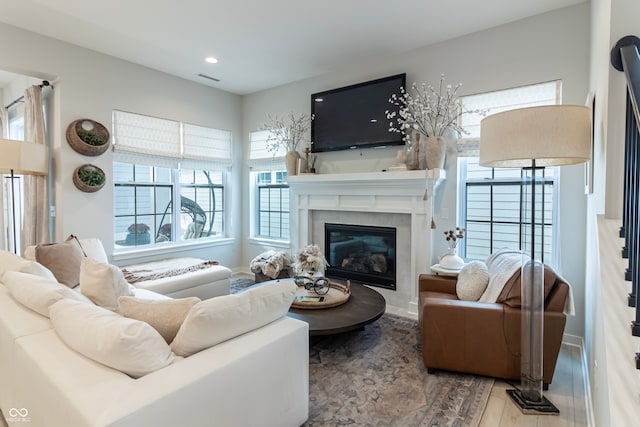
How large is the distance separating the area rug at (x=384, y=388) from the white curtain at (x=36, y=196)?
3416 mm

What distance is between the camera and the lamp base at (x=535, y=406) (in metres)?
2.10

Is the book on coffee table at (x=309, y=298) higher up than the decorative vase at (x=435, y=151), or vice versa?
the decorative vase at (x=435, y=151)

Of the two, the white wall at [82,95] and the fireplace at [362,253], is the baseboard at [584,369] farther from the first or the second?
the white wall at [82,95]

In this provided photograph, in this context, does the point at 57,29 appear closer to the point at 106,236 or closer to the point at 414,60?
the point at 106,236

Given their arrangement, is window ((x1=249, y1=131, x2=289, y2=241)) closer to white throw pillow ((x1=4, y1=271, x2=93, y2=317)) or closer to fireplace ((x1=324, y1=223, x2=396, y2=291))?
fireplace ((x1=324, y1=223, x2=396, y2=291))

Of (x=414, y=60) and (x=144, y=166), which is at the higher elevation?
(x=414, y=60)

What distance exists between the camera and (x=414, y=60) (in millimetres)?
3949

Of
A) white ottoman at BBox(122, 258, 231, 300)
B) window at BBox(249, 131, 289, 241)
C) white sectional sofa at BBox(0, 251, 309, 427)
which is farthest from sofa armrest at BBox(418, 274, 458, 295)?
window at BBox(249, 131, 289, 241)

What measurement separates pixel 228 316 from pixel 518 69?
350 centimetres

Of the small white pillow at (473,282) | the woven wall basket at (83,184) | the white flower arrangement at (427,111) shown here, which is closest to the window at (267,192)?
the white flower arrangement at (427,111)

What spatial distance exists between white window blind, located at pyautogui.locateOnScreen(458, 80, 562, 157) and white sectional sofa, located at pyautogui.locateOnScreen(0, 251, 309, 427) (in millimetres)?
2751

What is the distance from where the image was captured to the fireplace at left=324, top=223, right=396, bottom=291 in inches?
165

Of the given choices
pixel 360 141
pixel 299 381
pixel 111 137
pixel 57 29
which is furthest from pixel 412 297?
pixel 57 29

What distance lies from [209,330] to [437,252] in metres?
2.93
